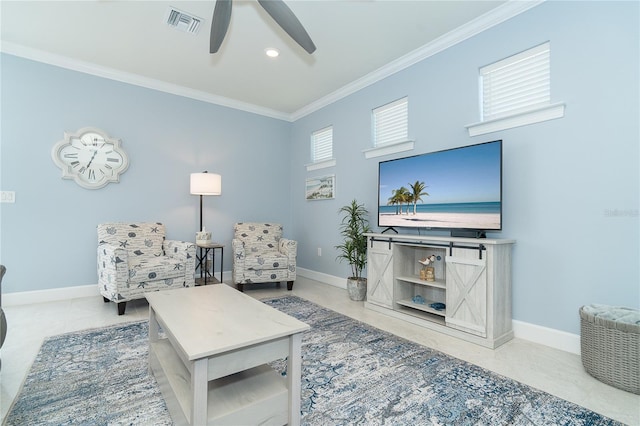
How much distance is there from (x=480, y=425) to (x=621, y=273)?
1.49m

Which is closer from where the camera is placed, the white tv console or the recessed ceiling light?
the white tv console

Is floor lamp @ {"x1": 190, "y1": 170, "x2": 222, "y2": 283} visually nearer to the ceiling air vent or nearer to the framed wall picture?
the framed wall picture

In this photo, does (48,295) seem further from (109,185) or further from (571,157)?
(571,157)

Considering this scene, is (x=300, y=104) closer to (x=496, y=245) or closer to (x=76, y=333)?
→ (x=496, y=245)

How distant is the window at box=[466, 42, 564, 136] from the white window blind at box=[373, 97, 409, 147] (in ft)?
2.68

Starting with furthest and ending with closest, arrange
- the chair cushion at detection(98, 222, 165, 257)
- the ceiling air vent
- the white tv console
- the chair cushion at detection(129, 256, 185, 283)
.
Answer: the chair cushion at detection(98, 222, 165, 257) < the chair cushion at detection(129, 256, 185, 283) < the ceiling air vent < the white tv console

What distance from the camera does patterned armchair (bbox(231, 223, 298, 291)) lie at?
3.76 metres

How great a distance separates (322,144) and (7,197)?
3721mm

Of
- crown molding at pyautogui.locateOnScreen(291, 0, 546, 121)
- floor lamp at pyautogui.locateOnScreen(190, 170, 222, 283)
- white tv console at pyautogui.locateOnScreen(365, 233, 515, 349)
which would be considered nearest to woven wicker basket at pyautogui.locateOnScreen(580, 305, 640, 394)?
white tv console at pyautogui.locateOnScreen(365, 233, 515, 349)

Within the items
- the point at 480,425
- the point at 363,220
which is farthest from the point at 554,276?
the point at 363,220

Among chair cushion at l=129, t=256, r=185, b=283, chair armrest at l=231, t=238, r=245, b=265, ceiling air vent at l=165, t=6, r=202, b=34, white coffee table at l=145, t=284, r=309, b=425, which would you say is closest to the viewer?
white coffee table at l=145, t=284, r=309, b=425

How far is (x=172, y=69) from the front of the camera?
3695 millimetres

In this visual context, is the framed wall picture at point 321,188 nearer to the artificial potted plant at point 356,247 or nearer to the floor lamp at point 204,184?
the artificial potted plant at point 356,247

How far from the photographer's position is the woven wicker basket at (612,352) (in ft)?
5.63
